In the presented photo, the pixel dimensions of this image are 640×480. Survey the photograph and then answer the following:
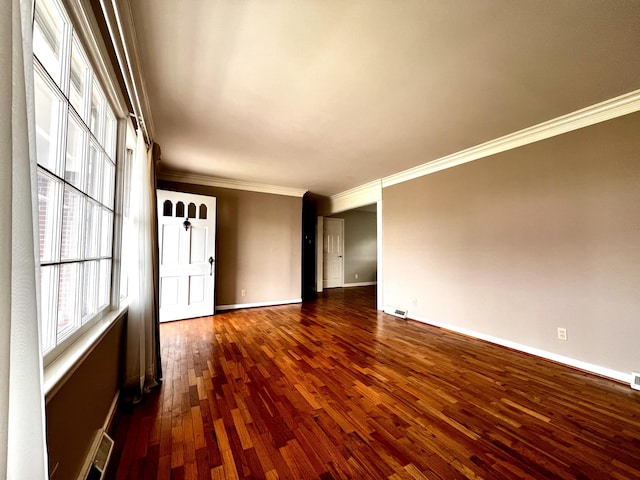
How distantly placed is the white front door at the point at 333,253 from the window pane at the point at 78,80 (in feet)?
19.4

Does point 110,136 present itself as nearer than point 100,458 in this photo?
No

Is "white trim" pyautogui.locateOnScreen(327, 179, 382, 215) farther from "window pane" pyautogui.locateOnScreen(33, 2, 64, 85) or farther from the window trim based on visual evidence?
"window pane" pyautogui.locateOnScreen(33, 2, 64, 85)

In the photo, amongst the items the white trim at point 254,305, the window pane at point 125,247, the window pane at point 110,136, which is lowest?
the white trim at point 254,305

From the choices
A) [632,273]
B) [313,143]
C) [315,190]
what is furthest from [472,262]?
[315,190]

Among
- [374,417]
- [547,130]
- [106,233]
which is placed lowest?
[374,417]

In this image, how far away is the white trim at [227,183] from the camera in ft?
13.9

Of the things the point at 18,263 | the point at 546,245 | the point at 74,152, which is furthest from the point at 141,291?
the point at 546,245

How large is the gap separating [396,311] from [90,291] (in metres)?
3.90

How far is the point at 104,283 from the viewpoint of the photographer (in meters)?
1.70

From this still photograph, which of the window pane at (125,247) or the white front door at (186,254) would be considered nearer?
the window pane at (125,247)

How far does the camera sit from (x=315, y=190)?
5375 mm

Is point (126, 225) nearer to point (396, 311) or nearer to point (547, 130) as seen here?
point (396, 311)

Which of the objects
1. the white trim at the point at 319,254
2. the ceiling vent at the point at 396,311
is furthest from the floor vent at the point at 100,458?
the white trim at the point at 319,254

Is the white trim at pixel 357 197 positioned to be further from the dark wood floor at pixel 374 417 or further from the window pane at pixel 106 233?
the window pane at pixel 106 233
